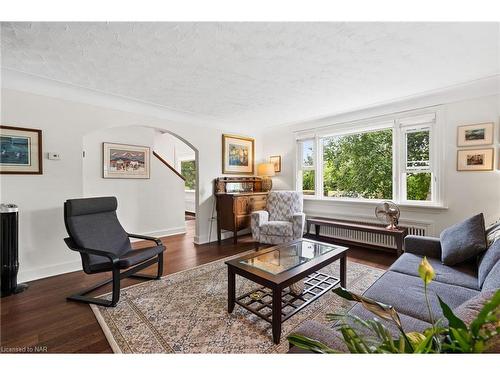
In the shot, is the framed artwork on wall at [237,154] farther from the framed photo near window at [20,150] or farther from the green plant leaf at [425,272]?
the green plant leaf at [425,272]

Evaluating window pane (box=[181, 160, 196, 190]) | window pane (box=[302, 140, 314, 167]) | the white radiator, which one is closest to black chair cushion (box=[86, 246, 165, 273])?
the white radiator

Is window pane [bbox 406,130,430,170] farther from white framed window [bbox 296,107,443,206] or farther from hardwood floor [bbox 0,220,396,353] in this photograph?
hardwood floor [bbox 0,220,396,353]

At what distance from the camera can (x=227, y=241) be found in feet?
14.7

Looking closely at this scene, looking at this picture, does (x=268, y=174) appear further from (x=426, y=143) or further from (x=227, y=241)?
(x=426, y=143)

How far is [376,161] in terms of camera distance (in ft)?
13.1

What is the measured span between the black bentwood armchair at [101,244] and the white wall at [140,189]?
1.55m

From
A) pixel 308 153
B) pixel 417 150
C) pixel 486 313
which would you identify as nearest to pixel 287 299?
pixel 486 313

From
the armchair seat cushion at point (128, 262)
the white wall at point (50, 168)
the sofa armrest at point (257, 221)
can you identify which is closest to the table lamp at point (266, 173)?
the sofa armrest at point (257, 221)

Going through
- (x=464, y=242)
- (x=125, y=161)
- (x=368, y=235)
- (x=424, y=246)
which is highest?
(x=125, y=161)

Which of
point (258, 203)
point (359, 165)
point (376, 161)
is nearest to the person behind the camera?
point (376, 161)

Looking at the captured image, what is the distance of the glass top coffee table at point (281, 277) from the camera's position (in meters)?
1.73

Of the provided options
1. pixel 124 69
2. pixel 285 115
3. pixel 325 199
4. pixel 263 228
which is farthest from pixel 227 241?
pixel 124 69

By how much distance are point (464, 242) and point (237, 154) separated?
148 inches

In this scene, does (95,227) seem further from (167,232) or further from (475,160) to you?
(475,160)
